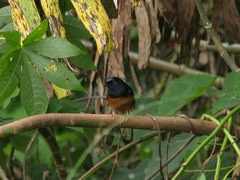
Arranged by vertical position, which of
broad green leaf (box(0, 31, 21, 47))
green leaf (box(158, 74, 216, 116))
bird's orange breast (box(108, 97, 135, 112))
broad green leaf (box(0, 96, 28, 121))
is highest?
green leaf (box(158, 74, 216, 116))

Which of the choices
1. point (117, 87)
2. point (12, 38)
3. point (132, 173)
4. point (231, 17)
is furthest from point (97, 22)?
point (132, 173)

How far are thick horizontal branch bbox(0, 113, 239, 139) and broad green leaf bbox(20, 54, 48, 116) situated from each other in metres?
0.42

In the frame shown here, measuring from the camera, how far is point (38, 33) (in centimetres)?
274

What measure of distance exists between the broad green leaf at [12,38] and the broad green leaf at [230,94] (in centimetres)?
87

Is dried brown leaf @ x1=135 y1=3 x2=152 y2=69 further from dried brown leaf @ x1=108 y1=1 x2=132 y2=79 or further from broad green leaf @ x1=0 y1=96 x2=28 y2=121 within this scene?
broad green leaf @ x1=0 y1=96 x2=28 y2=121

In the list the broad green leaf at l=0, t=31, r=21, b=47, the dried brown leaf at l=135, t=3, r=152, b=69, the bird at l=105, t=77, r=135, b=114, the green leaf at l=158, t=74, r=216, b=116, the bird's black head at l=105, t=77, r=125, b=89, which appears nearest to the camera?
the green leaf at l=158, t=74, r=216, b=116

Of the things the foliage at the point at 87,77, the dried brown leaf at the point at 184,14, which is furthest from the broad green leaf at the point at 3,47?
the dried brown leaf at the point at 184,14

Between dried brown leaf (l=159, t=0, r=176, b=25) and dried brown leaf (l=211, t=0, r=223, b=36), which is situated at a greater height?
dried brown leaf (l=159, t=0, r=176, b=25)

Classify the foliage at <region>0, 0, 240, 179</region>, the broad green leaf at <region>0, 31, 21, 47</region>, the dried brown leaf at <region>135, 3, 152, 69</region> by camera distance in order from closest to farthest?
the foliage at <region>0, 0, 240, 179</region>
the broad green leaf at <region>0, 31, 21, 47</region>
the dried brown leaf at <region>135, 3, 152, 69</region>

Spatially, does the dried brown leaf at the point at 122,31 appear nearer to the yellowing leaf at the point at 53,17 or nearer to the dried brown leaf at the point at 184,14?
the dried brown leaf at the point at 184,14

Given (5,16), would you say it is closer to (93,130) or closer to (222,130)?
(93,130)

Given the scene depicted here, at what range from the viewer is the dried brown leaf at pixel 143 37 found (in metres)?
3.22

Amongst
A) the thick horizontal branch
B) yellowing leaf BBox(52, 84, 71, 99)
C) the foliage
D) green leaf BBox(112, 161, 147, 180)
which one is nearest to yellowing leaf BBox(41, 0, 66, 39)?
the foliage

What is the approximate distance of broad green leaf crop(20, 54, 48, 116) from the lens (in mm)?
2846
